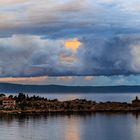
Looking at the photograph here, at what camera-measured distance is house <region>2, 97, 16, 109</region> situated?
17488 cm

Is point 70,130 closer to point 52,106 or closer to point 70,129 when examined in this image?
point 70,129

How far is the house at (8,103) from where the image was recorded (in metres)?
175

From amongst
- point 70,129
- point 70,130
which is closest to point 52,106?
point 70,129

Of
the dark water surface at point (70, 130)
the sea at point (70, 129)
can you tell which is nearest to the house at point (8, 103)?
the sea at point (70, 129)

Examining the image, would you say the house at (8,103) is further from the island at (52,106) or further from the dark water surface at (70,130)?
the dark water surface at (70,130)

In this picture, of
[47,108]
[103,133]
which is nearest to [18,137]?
[103,133]

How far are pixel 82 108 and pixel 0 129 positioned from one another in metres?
70.6

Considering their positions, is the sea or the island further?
the island

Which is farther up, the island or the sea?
the island

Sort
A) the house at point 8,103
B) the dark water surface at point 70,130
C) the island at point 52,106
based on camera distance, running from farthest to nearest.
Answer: the house at point 8,103, the island at point 52,106, the dark water surface at point 70,130

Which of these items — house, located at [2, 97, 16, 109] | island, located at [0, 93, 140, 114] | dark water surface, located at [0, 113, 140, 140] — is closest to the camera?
dark water surface, located at [0, 113, 140, 140]

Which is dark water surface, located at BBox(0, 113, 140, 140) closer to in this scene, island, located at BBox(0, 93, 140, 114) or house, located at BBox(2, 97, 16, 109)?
island, located at BBox(0, 93, 140, 114)

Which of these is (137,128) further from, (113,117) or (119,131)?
(113,117)

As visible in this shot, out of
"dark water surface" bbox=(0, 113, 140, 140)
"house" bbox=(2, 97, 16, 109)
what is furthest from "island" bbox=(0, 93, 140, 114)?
"dark water surface" bbox=(0, 113, 140, 140)
